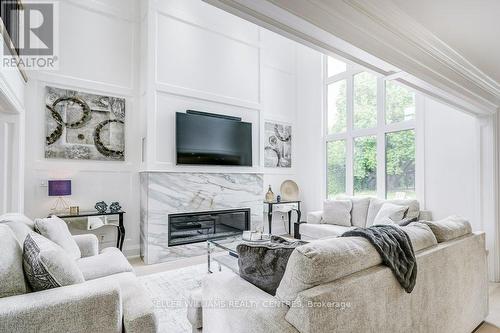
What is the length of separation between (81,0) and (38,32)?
798 mm

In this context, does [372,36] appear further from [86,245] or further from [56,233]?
[86,245]

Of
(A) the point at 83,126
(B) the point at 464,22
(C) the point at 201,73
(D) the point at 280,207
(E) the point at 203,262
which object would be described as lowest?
(E) the point at 203,262

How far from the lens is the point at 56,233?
2.31 meters

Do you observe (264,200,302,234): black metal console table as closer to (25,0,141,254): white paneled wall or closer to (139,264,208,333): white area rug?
(139,264,208,333): white area rug

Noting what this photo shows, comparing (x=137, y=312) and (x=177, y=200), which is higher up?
(x=177, y=200)

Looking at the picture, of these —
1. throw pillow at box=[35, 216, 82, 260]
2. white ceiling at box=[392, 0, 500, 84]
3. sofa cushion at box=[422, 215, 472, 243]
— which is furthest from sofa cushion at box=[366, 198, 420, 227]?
A: throw pillow at box=[35, 216, 82, 260]

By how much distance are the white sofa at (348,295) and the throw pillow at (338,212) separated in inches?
100

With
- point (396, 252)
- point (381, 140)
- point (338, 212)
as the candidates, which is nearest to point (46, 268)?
point (396, 252)

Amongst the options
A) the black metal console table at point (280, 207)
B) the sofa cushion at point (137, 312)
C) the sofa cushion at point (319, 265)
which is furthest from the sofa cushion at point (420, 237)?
the black metal console table at point (280, 207)

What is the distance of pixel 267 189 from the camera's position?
5996mm

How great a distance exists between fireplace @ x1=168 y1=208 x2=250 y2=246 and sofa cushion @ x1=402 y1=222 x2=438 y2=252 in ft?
11.0

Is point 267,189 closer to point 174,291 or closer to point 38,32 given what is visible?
point 174,291

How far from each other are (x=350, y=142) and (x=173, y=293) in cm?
420

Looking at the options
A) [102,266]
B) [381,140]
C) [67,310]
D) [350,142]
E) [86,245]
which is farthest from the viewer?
[350,142]
